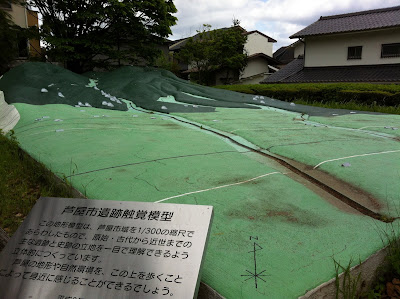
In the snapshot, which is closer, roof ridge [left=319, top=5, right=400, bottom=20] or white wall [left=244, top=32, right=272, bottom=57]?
roof ridge [left=319, top=5, right=400, bottom=20]

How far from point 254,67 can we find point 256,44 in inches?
106

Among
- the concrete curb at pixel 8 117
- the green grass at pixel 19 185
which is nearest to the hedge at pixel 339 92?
the concrete curb at pixel 8 117

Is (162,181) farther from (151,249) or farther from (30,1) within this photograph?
(30,1)

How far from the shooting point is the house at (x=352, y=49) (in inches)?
482

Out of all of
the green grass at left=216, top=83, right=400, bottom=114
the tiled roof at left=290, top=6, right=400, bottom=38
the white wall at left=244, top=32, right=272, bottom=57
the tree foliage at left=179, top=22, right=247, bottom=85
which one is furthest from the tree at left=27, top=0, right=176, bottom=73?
the white wall at left=244, top=32, right=272, bottom=57

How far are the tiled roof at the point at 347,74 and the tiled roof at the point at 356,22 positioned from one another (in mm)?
1575

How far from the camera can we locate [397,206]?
6.64 ft

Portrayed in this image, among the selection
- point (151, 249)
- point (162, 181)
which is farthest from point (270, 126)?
point (151, 249)

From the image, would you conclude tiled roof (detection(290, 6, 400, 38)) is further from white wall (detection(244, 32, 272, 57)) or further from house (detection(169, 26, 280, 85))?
white wall (detection(244, 32, 272, 57))

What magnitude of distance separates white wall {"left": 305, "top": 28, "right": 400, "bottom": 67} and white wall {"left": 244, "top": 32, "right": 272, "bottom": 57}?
8.53 metres

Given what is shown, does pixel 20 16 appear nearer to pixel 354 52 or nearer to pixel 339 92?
pixel 339 92

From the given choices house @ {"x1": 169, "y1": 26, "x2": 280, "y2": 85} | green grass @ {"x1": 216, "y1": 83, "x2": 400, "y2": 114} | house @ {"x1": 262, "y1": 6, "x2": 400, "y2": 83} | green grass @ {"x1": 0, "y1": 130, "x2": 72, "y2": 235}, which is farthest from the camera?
house @ {"x1": 169, "y1": 26, "x2": 280, "y2": 85}

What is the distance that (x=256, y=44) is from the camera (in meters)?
22.8

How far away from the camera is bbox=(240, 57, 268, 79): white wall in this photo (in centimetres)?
2091
